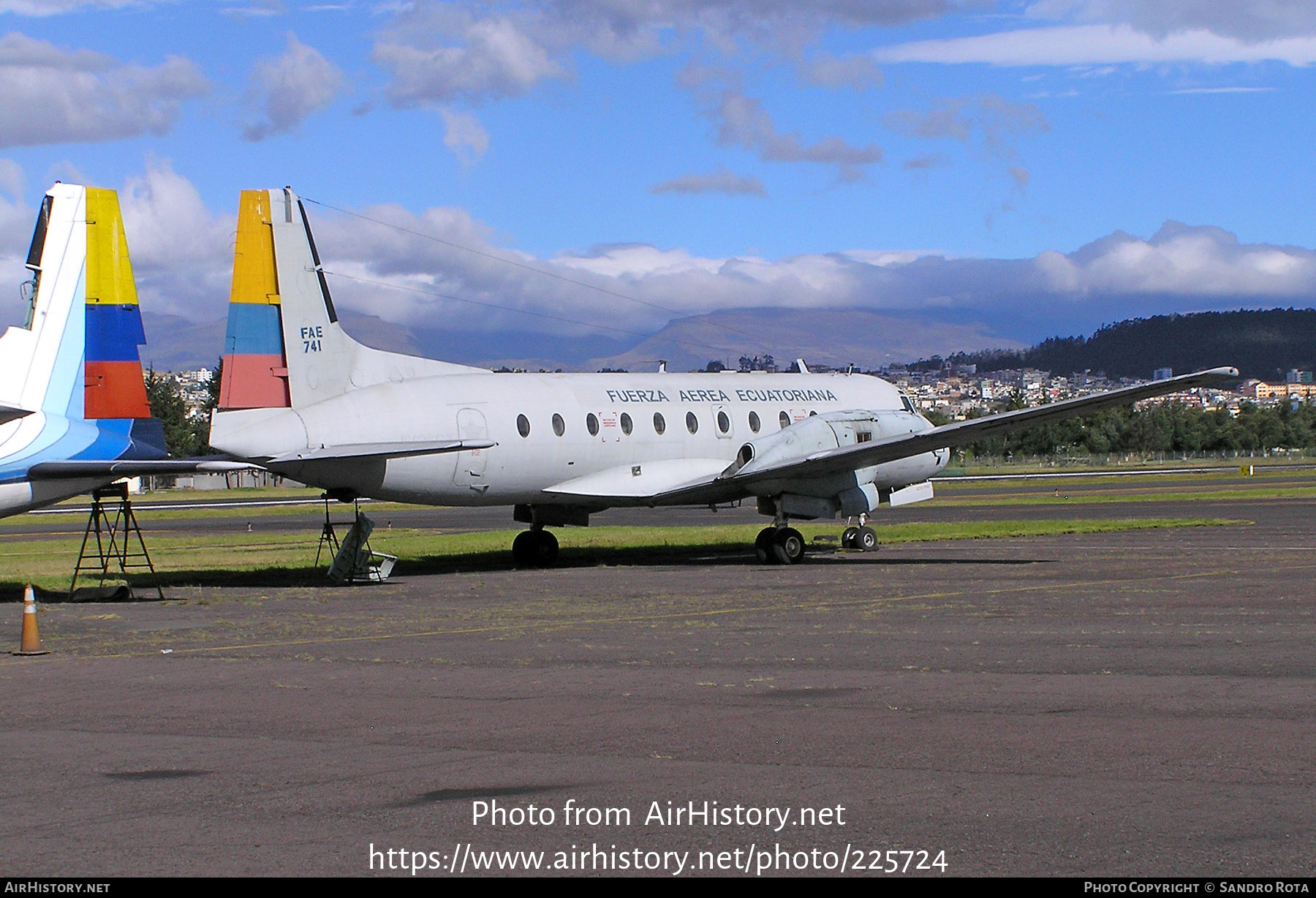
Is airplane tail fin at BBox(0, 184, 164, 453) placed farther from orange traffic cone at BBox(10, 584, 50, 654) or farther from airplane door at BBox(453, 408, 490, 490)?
orange traffic cone at BBox(10, 584, 50, 654)

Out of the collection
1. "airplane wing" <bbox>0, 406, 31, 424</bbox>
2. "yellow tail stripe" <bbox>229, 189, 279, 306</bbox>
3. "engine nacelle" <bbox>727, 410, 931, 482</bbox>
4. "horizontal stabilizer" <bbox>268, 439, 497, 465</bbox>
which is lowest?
"engine nacelle" <bbox>727, 410, 931, 482</bbox>

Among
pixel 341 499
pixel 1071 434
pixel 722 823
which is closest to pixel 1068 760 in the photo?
pixel 722 823

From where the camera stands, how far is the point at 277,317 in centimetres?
2416

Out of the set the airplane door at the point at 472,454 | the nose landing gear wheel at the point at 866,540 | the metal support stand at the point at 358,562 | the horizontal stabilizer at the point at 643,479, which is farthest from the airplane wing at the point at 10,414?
the nose landing gear wheel at the point at 866,540

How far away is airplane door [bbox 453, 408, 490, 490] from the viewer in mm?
25312

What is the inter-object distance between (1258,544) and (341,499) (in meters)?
19.5

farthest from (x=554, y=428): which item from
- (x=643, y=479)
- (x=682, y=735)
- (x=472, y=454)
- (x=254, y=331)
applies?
(x=682, y=735)

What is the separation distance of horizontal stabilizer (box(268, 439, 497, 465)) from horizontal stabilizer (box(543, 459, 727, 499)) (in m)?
3.69

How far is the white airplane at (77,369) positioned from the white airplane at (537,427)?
1581mm

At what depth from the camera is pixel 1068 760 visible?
9430 millimetres

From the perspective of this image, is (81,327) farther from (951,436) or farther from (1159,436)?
(1159,436)

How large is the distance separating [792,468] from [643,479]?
315 centimetres

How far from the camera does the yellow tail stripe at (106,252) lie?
22672 mm

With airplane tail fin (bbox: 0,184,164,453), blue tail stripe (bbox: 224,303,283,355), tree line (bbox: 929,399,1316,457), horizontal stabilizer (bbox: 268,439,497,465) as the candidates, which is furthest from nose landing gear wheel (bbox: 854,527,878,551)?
tree line (bbox: 929,399,1316,457)
